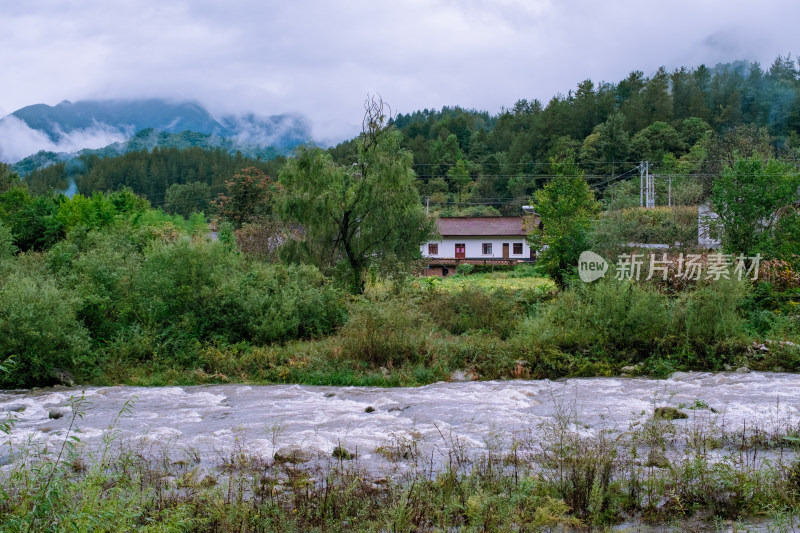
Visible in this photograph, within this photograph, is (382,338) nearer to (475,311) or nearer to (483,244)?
(475,311)

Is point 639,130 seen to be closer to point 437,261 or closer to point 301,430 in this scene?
point 437,261

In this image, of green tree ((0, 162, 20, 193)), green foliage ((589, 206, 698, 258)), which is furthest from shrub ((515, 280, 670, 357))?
green tree ((0, 162, 20, 193))

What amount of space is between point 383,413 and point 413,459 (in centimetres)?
319

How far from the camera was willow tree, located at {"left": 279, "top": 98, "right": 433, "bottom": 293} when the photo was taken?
2270cm

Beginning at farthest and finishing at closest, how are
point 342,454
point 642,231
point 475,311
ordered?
Result: point 642,231 → point 475,311 → point 342,454

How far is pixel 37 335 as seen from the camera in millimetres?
14125

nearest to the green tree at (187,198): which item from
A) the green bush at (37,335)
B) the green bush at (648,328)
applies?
the green bush at (37,335)

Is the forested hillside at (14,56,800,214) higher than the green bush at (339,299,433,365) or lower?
higher

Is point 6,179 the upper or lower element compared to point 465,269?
upper

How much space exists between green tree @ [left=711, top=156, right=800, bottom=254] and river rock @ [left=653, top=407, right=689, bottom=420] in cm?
1377

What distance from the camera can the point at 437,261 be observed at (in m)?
55.2

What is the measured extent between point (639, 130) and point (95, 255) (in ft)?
236

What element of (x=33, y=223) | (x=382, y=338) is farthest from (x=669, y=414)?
(x=33, y=223)

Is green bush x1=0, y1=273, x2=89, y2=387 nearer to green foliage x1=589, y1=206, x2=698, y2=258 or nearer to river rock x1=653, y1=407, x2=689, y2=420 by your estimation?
river rock x1=653, y1=407, x2=689, y2=420
